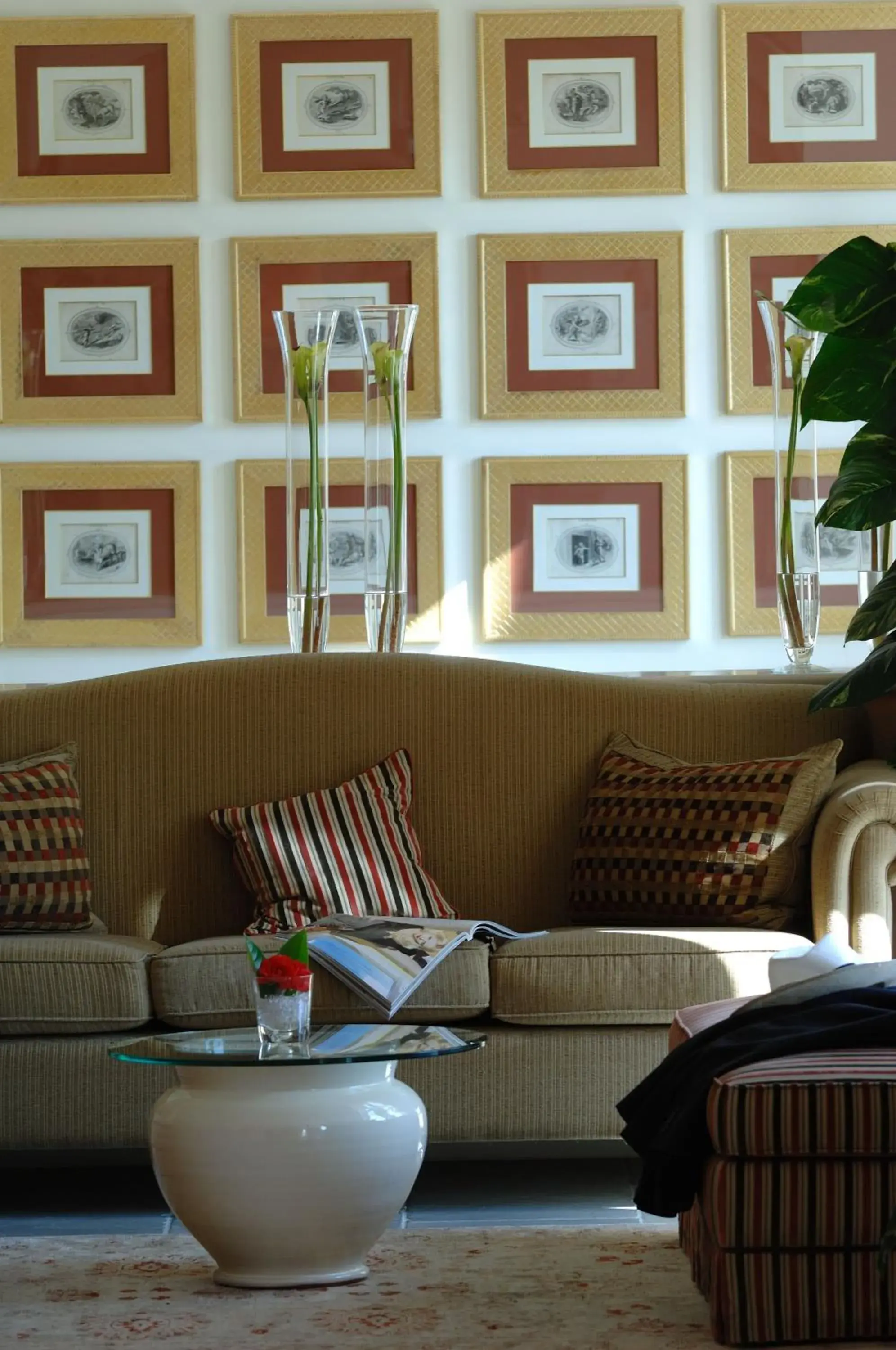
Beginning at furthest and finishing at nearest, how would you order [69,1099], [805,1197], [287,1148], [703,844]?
[703,844] → [69,1099] → [287,1148] → [805,1197]

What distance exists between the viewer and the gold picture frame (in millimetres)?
4645

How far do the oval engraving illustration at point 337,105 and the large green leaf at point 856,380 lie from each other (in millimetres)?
2902

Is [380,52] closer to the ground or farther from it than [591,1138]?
farther from it

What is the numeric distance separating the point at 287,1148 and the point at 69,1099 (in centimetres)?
91

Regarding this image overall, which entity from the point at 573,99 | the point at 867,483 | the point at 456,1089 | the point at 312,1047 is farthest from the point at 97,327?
the point at 867,483

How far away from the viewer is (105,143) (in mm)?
4695

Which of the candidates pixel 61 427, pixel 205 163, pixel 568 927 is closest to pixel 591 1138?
pixel 568 927

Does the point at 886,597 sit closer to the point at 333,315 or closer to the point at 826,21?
the point at 333,315

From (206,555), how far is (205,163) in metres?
1.03

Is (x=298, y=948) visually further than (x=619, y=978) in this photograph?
No

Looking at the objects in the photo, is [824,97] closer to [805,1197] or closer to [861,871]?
[861,871]

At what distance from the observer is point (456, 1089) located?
10.3ft

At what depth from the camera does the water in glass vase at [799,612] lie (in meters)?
4.04

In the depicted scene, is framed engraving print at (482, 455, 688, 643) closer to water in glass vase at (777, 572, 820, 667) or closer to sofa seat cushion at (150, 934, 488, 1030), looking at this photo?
water in glass vase at (777, 572, 820, 667)
